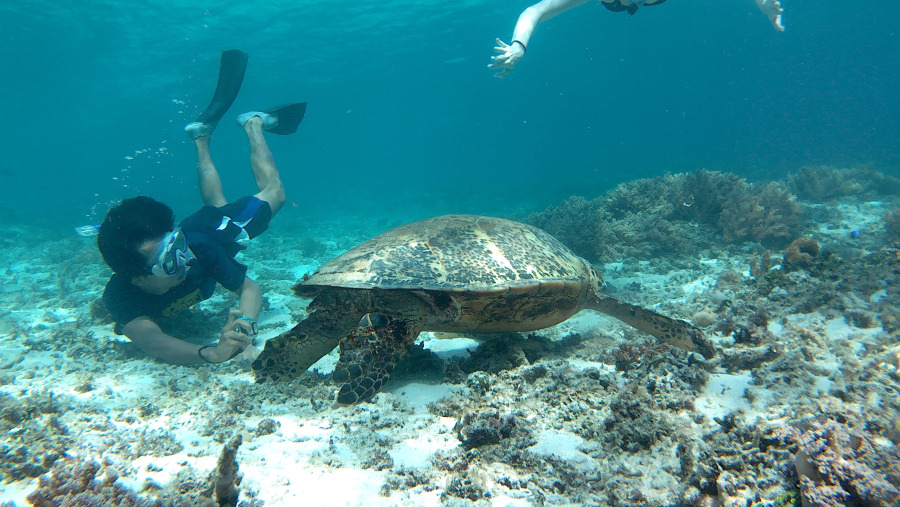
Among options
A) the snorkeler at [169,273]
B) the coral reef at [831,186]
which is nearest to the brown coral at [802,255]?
the snorkeler at [169,273]

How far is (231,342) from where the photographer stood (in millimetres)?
3816

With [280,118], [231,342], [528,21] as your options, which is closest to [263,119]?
[280,118]

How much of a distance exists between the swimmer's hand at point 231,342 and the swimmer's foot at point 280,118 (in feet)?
16.3

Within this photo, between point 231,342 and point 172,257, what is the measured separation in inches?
49.9

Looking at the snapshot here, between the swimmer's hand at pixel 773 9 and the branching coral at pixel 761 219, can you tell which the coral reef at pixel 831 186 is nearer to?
the branching coral at pixel 761 219

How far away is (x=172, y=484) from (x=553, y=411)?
7.75ft

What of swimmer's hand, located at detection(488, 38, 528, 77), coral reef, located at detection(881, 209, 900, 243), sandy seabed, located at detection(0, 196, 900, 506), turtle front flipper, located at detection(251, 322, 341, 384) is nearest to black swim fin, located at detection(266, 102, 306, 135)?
sandy seabed, located at detection(0, 196, 900, 506)

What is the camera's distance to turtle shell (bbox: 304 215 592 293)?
3.10m

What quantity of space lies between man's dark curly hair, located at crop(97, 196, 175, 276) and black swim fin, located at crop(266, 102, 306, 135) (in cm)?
389

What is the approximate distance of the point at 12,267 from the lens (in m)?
11.2

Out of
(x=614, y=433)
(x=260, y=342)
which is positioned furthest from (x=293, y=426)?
(x=260, y=342)

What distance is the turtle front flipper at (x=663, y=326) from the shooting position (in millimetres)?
3199

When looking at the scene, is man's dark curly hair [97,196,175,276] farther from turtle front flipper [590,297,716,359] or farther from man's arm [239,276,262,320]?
turtle front flipper [590,297,716,359]

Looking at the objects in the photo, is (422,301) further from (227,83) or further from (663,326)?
(227,83)
